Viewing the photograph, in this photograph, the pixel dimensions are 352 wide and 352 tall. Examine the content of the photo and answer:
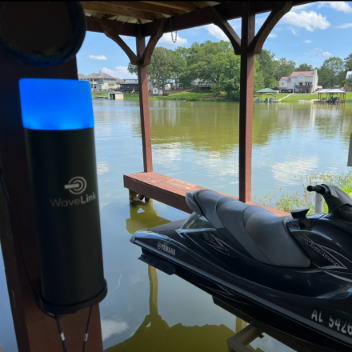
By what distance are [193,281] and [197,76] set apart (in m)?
54.8

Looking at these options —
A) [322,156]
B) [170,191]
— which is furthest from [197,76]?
[170,191]

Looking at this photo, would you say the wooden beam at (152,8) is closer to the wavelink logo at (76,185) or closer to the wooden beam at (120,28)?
the wooden beam at (120,28)

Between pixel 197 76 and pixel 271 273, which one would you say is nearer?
pixel 271 273

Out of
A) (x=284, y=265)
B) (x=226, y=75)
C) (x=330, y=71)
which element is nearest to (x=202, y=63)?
(x=226, y=75)

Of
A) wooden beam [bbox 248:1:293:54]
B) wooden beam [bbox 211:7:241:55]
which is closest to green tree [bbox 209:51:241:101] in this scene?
wooden beam [bbox 211:7:241:55]

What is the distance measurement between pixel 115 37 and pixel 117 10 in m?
0.72

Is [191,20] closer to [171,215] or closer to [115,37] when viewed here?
[115,37]

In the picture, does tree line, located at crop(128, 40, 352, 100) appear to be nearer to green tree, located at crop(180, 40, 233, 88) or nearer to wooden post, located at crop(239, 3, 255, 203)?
green tree, located at crop(180, 40, 233, 88)

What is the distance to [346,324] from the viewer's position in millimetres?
1395

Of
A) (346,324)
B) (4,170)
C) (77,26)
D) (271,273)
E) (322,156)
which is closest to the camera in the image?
(77,26)

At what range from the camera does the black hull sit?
143 cm

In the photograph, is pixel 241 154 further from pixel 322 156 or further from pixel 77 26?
pixel 322 156

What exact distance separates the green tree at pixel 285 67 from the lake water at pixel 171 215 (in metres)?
60.0

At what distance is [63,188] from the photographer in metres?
0.85
